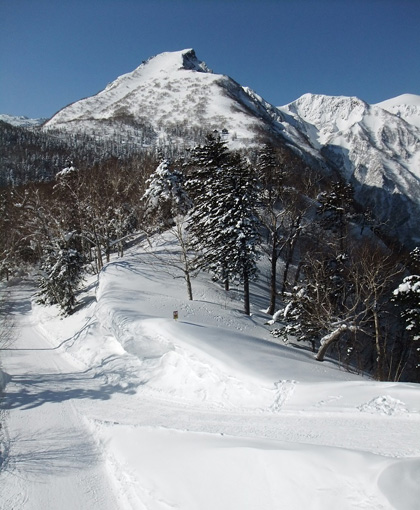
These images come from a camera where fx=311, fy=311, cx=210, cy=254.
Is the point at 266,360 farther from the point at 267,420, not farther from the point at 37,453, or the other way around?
the point at 37,453

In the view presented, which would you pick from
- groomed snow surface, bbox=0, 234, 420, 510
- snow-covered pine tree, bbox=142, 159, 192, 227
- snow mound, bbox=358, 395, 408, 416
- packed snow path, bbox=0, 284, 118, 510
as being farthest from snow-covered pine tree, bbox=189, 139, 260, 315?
snow mound, bbox=358, 395, 408, 416

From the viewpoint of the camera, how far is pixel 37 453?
793cm

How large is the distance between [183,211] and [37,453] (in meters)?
24.6

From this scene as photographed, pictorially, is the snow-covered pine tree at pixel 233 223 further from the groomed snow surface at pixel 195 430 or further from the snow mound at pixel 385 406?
the snow mound at pixel 385 406

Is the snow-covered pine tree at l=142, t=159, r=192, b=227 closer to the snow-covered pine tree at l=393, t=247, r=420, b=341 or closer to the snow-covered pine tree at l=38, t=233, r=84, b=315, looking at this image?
the snow-covered pine tree at l=38, t=233, r=84, b=315

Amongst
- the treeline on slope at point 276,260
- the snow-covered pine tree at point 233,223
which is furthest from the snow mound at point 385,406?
the snow-covered pine tree at point 233,223

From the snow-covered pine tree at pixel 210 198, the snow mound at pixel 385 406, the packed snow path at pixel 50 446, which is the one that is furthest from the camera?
the snow-covered pine tree at pixel 210 198

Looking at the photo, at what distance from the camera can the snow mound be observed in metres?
7.52

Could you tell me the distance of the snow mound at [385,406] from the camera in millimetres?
7520

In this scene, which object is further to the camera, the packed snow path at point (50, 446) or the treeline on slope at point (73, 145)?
the treeline on slope at point (73, 145)

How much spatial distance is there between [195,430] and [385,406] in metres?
4.78

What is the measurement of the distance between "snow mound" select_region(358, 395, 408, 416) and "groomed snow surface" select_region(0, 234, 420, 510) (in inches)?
1.5

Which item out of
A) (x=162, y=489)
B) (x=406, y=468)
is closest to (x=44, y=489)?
(x=162, y=489)

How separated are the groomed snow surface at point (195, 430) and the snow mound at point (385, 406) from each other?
37 millimetres
